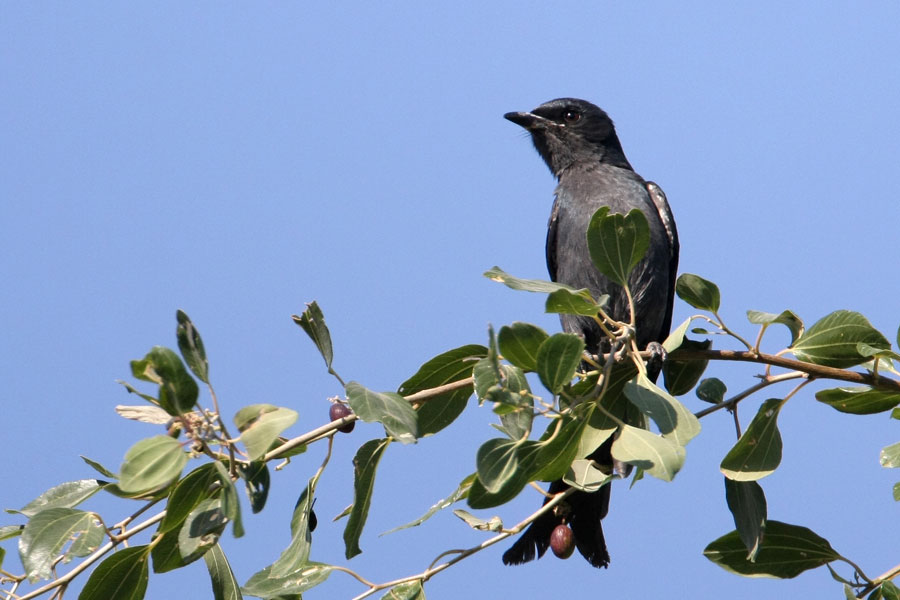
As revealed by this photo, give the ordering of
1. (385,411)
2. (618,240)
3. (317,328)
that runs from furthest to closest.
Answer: (618,240)
(317,328)
(385,411)

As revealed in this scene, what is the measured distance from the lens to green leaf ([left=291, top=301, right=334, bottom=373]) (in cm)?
250

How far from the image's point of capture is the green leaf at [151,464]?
2.03 meters

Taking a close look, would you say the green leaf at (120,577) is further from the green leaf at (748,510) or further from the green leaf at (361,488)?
the green leaf at (748,510)

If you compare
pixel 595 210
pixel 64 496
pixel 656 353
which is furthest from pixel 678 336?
pixel 595 210

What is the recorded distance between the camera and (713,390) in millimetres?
2904

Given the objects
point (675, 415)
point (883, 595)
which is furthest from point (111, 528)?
point (883, 595)

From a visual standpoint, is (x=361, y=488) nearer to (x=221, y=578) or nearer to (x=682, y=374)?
(x=221, y=578)

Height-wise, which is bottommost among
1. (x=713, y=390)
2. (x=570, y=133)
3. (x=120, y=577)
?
(x=120, y=577)

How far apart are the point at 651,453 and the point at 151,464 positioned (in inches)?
45.4

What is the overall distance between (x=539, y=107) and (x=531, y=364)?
4.09 m

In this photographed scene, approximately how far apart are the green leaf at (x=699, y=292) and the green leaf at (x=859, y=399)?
0.45m

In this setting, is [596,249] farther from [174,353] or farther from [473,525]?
[174,353]

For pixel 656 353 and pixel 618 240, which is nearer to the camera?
pixel 618 240

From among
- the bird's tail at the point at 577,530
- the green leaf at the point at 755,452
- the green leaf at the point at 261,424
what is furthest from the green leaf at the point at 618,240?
the green leaf at the point at 261,424
